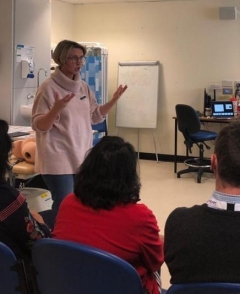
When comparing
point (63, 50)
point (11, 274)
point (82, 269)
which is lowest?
point (11, 274)

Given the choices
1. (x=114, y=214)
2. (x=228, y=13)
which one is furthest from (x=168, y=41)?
(x=114, y=214)

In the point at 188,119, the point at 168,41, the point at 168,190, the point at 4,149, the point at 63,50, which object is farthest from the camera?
the point at 168,41

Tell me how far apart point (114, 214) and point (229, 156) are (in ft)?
1.51

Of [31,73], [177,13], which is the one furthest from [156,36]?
[31,73]

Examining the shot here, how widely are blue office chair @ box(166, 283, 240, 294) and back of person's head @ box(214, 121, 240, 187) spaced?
11.5 inches

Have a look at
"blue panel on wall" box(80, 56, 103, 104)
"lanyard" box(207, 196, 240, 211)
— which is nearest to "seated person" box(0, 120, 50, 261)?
"lanyard" box(207, 196, 240, 211)

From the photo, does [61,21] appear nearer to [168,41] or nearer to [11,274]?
[168,41]

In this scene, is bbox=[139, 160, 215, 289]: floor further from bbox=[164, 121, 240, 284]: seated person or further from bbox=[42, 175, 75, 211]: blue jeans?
bbox=[164, 121, 240, 284]: seated person

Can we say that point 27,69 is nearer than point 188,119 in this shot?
Yes

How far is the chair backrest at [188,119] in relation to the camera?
538 cm

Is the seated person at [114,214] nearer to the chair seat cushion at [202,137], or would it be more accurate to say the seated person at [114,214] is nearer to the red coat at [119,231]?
the red coat at [119,231]

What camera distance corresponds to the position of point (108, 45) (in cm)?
680

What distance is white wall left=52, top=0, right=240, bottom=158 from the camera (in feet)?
20.3

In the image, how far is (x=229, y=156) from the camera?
1.20m
